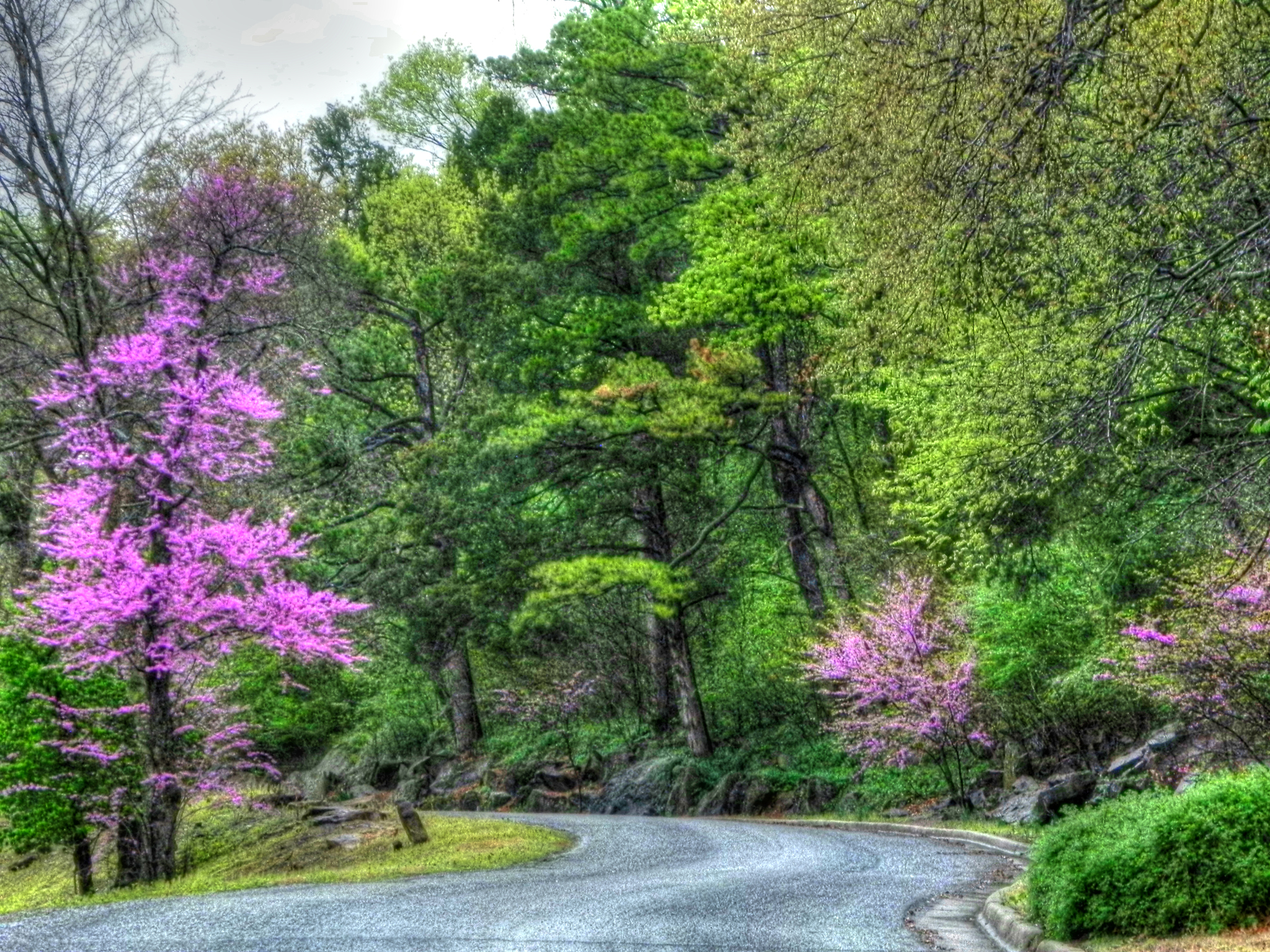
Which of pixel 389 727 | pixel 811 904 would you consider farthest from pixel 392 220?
pixel 811 904

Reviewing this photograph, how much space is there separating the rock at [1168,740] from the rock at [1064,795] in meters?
0.99

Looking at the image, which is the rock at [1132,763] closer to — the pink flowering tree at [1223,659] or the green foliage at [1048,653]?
the green foliage at [1048,653]

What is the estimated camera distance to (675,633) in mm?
26984

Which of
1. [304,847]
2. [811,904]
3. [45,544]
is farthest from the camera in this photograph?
[304,847]

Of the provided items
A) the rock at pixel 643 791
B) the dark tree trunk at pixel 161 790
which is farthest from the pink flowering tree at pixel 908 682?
the dark tree trunk at pixel 161 790

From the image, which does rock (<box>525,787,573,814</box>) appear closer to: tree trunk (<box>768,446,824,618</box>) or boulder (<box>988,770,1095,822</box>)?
tree trunk (<box>768,446,824,618</box>)

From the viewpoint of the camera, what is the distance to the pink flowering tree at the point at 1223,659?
12867mm

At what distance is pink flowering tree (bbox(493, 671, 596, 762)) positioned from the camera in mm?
29469

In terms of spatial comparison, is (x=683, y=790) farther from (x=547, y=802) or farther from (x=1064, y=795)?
(x=1064, y=795)

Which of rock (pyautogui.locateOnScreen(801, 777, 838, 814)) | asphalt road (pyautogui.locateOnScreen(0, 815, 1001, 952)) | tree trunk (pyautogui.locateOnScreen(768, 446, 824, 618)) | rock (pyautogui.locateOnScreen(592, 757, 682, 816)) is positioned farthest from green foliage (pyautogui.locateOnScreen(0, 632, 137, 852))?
tree trunk (pyautogui.locateOnScreen(768, 446, 824, 618))

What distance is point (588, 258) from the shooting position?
26469 millimetres

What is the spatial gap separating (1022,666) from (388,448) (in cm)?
1994

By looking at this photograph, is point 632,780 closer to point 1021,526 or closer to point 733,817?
point 733,817

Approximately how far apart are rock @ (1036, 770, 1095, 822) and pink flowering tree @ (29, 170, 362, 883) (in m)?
9.97
